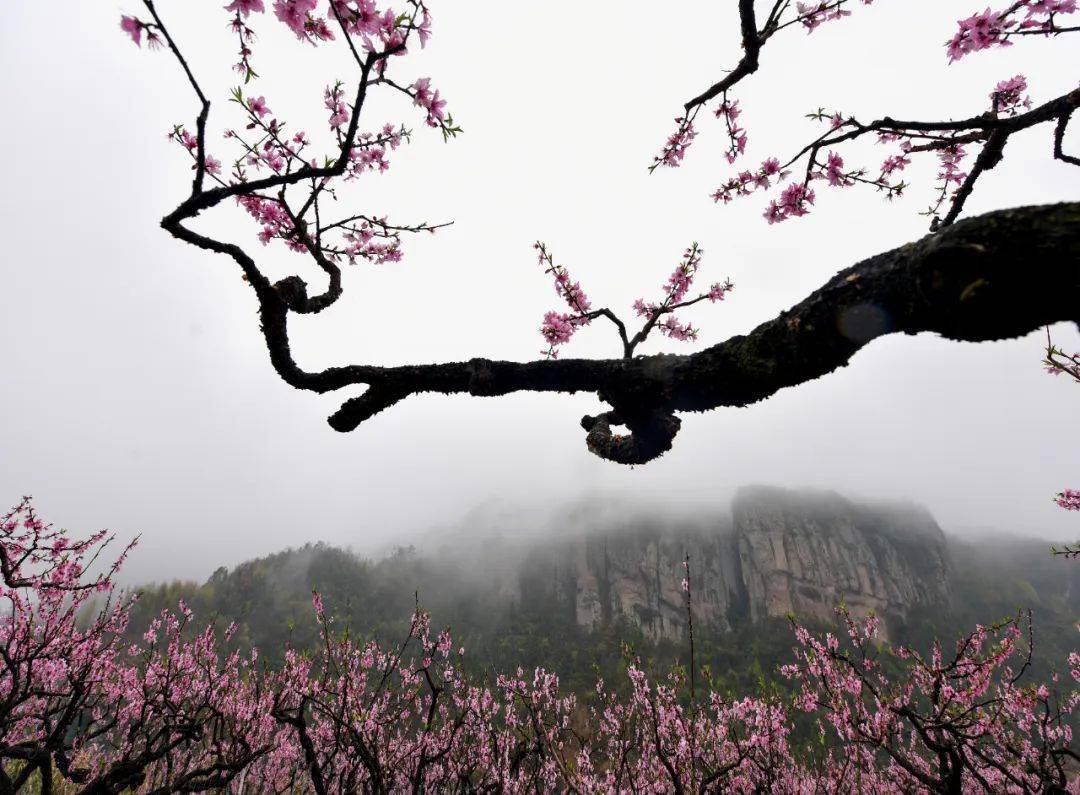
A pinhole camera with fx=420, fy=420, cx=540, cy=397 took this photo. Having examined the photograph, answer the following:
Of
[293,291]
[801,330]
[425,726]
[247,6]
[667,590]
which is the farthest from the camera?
[667,590]

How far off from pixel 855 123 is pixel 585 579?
8349 centimetres

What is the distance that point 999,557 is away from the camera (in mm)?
99875

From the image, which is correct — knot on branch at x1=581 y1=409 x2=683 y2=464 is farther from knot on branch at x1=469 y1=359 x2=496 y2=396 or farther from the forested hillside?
the forested hillside

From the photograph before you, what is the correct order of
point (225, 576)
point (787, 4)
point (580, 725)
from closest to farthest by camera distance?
1. point (787, 4)
2. point (580, 725)
3. point (225, 576)

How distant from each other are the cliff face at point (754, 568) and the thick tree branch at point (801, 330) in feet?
249

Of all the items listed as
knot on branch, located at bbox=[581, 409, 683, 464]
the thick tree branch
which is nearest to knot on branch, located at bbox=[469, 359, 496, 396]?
the thick tree branch

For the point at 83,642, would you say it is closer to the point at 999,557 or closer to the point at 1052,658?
the point at 1052,658

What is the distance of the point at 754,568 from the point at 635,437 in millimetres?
85875

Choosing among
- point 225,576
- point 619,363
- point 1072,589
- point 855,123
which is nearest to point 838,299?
point 619,363

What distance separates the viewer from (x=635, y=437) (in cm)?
288

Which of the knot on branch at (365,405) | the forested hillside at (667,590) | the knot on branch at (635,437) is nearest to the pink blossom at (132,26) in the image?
the knot on branch at (365,405)

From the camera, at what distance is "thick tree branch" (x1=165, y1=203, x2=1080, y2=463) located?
48.4 inches

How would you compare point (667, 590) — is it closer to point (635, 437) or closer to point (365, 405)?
point (635, 437)

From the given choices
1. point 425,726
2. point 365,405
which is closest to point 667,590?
point 425,726
